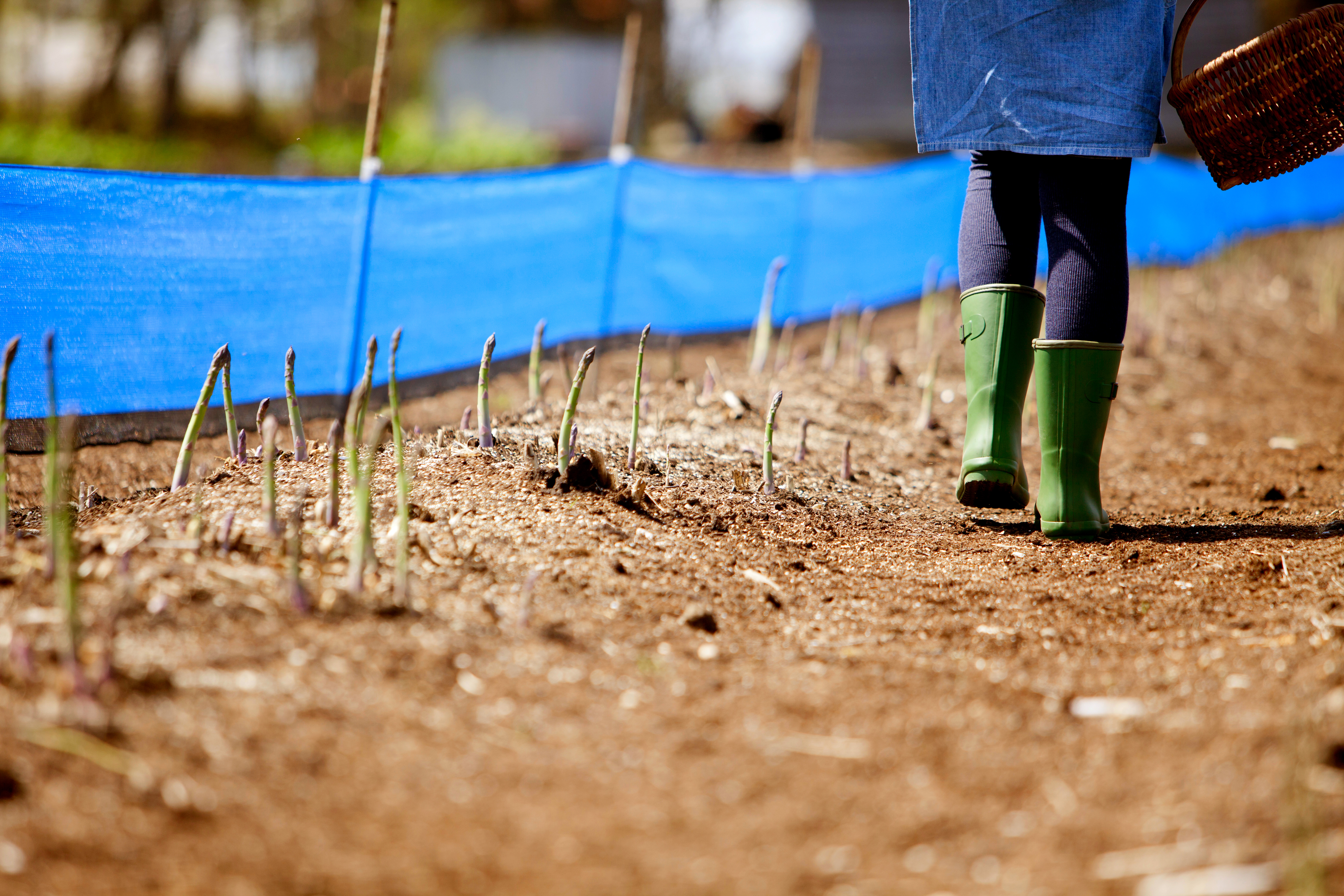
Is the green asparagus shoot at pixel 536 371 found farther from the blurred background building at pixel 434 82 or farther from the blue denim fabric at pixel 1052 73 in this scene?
the blurred background building at pixel 434 82

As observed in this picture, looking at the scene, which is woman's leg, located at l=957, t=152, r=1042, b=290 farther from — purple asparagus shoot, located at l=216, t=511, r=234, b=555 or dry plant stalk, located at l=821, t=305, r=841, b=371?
dry plant stalk, located at l=821, t=305, r=841, b=371

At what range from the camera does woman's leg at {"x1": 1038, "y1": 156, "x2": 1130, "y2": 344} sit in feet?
7.15

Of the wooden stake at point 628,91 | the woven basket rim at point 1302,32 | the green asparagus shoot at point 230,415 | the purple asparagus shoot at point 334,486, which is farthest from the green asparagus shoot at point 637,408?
the wooden stake at point 628,91

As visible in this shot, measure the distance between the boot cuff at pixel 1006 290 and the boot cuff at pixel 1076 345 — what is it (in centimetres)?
15

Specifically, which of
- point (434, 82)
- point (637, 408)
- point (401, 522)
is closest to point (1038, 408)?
point (637, 408)

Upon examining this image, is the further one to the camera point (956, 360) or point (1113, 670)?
point (956, 360)

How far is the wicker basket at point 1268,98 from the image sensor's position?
2.11 meters

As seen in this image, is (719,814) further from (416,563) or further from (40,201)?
(40,201)

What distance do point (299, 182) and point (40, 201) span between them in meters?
0.73

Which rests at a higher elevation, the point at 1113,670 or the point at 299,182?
the point at 299,182

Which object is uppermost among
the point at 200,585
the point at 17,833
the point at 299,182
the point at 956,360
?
the point at 299,182

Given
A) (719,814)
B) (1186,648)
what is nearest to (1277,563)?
(1186,648)

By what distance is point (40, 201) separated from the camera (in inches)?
97.1

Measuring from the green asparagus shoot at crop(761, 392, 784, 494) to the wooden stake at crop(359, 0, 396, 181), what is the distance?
1485 millimetres
